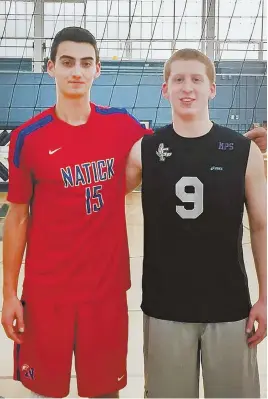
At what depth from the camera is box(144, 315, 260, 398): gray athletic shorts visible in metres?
1.17

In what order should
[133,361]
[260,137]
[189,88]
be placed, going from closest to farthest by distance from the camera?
[189,88] < [260,137] < [133,361]

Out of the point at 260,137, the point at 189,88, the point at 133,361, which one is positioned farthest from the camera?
the point at 133,361

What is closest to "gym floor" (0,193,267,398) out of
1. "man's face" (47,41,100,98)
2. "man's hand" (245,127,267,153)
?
"man's hand" (245,127,267,153)

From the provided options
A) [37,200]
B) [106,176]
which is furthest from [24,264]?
[106,176]

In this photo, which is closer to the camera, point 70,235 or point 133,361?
point 70,235

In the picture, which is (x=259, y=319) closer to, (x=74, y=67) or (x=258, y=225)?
(x=258, y=225)

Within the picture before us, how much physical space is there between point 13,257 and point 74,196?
0.21 meters

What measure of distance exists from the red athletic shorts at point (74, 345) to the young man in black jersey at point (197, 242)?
10 cm

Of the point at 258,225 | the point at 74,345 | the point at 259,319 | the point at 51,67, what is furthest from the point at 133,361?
the point at 51,67

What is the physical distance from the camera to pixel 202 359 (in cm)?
119

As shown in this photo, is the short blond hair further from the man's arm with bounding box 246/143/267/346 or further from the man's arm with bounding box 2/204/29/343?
the man's arm with bounding box 2/204/29/343

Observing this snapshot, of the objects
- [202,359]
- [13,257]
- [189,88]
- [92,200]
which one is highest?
[189,88]

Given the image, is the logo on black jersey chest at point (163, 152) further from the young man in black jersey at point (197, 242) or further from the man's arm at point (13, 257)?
the man's arm at point (13, 257)

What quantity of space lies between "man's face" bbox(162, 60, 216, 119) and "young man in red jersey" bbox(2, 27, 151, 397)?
0.15m
